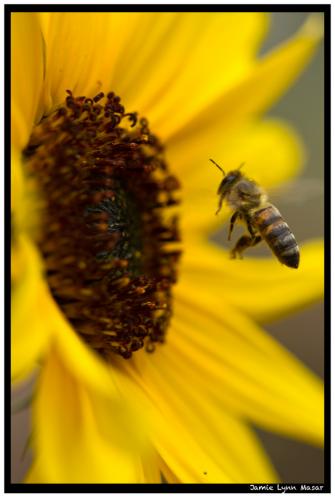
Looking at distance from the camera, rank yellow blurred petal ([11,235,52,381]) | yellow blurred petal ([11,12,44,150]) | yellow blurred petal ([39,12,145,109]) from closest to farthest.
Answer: yellow blurred petal ([11,235,52,381]) < yellow blurred petal ([11,12,44,150]) < yellow blurred petal ([39,12,145,109])

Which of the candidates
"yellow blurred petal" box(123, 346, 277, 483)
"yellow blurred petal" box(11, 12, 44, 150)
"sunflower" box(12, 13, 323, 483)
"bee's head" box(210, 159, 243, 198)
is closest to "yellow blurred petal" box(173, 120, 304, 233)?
"sunflower" box(12, 13, 323, 483)

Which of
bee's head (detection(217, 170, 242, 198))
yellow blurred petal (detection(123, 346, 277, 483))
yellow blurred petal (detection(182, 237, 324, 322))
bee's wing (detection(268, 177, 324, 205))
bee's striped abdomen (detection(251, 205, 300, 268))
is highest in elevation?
bee's head (detection(217, 170, 242, 198))

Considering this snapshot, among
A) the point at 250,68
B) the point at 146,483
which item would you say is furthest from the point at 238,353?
the point at 250,68

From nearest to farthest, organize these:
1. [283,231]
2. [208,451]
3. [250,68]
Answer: [283,231]
[208,451]
[250,68]

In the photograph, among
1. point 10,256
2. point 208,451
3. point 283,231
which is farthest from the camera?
point 208,451

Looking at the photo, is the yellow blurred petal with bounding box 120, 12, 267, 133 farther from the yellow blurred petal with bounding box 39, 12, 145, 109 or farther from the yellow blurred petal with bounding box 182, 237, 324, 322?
the yellow blurred petal with bounding box 182, 237, 324, 322

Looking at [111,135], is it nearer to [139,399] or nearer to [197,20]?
[197,20]
